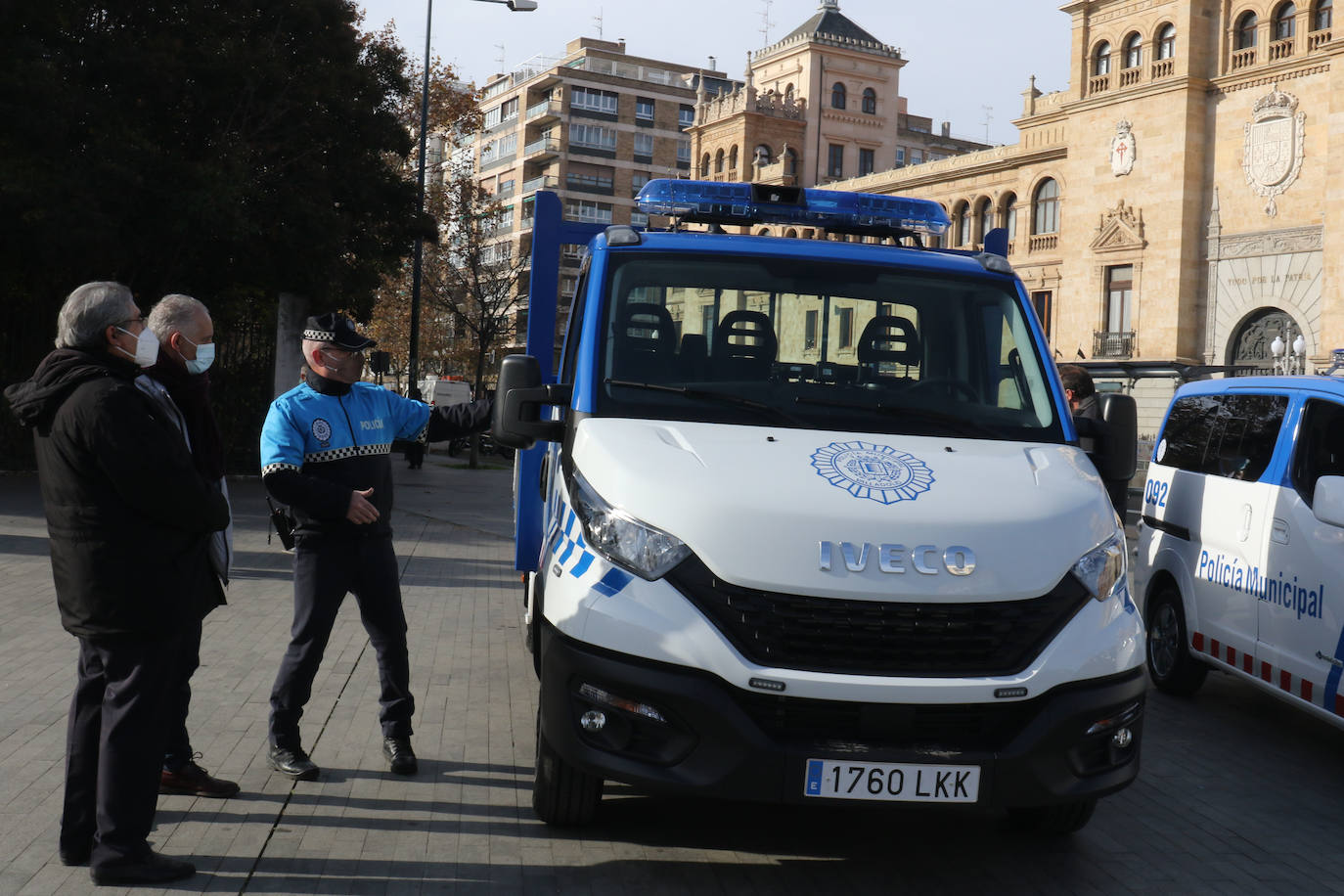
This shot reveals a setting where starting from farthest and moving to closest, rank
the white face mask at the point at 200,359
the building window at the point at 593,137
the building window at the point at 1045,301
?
the building window at the point at 593,137, the building window at the point at 1045,301, the white face mask at the point at 200,359

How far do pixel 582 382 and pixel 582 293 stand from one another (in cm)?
74

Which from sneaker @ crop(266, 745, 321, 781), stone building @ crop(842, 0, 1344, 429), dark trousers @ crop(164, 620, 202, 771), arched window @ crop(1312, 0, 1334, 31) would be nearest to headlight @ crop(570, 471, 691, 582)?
dark trousers @ crop(164, 620, 202, 771)

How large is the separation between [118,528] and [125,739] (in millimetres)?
666

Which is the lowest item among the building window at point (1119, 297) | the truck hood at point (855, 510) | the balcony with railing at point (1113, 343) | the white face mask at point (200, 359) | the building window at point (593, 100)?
the truck hood at point (855, 510)

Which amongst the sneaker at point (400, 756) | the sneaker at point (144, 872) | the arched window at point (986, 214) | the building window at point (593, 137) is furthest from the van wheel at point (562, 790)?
the building window at point (593, 137)

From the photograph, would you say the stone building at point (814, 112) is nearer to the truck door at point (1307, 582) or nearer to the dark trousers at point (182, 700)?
the truck door at point (1307, 582)

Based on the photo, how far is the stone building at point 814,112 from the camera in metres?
71.2

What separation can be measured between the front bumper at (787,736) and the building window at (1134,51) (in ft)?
153

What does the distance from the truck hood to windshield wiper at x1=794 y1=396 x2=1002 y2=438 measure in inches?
9.8

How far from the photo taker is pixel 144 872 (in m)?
4.27

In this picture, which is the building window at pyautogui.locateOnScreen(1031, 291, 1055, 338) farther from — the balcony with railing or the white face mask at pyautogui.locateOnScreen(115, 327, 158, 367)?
the white face mask at pyautogui.locateOnScreen(115, 327, 158, 367)

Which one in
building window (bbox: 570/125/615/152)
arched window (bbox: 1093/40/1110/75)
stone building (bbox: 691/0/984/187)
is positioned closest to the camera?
arched window (bbox: 1093/40/1110/75)

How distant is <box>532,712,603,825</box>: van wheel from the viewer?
15.7ft

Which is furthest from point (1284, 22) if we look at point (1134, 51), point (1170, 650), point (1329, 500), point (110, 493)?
point (110, 493)
